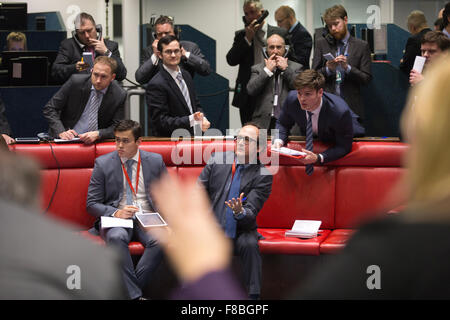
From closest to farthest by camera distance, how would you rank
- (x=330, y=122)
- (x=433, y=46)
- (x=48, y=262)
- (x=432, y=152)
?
(x=48, y=262) < (x=432, y=152) < (x=330, y=122) < (x=433, y=46)

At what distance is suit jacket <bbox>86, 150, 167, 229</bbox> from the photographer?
4.84 metres

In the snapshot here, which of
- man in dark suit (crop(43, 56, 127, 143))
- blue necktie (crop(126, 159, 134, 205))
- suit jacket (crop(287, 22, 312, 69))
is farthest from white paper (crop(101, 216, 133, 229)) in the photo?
suit jacket (crop(287, 22, 312, 69))

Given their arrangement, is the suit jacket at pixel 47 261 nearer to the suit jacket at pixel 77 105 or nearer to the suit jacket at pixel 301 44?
the suit jacket at pixel 77 105

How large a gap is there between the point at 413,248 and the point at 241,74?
→ 5380mm

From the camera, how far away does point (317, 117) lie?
5.03m

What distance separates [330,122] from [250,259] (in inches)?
49.8

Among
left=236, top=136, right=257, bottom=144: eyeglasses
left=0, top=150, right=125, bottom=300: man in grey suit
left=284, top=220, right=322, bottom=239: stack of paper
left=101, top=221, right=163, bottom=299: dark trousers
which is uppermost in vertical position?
left=0, top=150, right=125, bottom=300: man in grey suit

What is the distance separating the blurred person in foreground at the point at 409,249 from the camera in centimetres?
85

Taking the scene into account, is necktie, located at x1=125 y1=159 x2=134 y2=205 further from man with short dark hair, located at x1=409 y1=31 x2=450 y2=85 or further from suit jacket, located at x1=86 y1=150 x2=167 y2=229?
man with short dark hair, located at x1=409 y1=31 x2=450 y2=85

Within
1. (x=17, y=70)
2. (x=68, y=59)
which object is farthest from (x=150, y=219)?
(x=17, y=70)

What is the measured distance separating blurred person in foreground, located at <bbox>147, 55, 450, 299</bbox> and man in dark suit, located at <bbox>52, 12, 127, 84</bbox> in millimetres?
5022

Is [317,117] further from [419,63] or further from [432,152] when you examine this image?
[432,152]
